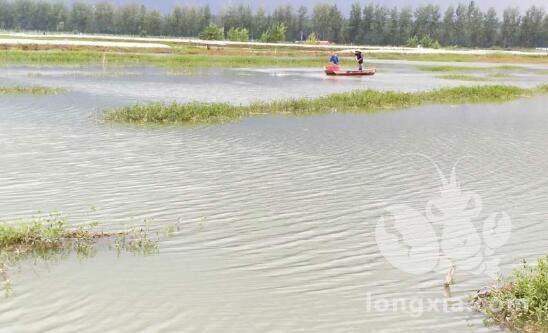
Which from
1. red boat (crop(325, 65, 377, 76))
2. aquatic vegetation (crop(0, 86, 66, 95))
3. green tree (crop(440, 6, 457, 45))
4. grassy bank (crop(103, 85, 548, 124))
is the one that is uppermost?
green tree (crop(440, 6, 457, 45))

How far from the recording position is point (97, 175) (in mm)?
14547

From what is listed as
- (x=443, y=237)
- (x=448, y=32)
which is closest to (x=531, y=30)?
(x=448, y=32)

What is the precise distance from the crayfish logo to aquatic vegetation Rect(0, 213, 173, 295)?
13.3ft

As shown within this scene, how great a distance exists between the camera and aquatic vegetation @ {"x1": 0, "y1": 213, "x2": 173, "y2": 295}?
30.0 feet

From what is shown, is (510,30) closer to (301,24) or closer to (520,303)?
(301,24)

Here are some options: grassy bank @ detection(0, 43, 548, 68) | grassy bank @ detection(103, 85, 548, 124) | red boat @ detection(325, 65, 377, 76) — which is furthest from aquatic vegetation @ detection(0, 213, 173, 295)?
grassy bank @ detection(0, 43, 548, 68)

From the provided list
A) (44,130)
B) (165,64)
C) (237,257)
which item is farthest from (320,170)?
(165,64)

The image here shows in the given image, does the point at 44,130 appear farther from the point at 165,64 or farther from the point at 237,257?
the point at 165,64

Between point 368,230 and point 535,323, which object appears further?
point 368,230

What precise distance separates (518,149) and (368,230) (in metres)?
11.5

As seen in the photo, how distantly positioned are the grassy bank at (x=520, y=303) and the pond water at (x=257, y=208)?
0.87ft

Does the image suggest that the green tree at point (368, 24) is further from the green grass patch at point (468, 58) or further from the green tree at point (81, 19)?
the green tree at point (81, 19)

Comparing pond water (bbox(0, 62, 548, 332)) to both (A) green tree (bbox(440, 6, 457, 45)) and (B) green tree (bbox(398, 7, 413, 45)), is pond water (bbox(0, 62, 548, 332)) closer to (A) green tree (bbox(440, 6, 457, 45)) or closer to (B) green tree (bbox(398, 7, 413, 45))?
(B) green tree (bbox(398, 7, 413, 45))

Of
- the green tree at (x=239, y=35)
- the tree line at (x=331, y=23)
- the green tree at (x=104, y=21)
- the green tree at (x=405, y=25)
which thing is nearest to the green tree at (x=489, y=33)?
the tree line at (x=331, y=23)
